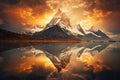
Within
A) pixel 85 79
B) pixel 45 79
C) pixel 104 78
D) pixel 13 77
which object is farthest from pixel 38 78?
pixel 104 78

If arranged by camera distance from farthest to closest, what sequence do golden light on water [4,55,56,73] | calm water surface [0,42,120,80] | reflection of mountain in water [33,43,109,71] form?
reflection of mountain in water [33,43,109,71], golden light on water [4,55,56,73], calm water surface [0,42,120,80]

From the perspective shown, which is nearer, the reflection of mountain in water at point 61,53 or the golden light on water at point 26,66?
the golden light on water at point 26,66

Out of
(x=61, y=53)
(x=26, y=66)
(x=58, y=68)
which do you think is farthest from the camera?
(x=61, y=53)

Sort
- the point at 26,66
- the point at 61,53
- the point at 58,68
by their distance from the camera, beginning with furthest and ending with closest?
the point at 61,53
the point at 26,66
the point at 58,68

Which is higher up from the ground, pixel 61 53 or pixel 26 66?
pixel 26 66

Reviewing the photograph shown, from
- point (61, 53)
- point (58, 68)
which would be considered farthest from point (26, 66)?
point (61, 53)

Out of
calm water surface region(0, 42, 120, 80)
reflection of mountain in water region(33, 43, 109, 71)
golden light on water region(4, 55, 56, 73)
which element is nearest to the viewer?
calm water surface region(0, 42, 120, 80)

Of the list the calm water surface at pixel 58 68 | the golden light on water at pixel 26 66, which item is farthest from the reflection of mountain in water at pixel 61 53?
the golden light on water at pixel 26 66

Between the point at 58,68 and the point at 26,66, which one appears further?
the point at 26,66

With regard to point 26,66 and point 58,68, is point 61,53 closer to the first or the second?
point 26,66

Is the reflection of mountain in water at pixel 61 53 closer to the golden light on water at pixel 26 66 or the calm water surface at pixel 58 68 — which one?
the calm water surface at pixel 58 68

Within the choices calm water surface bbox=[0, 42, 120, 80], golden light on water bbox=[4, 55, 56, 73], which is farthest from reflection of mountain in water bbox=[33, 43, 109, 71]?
golden light on water bbox=[4, 55, 56, 73]

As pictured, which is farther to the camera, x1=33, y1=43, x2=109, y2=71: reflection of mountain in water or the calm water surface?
x1=33, y1=43, x2=109, y2=71: reflection of mountain in water

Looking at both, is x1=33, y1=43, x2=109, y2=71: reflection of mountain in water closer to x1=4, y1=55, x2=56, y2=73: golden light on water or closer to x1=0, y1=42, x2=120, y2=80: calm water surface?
x1=0, y1=42, x2=120, y2=80: calm water surface
